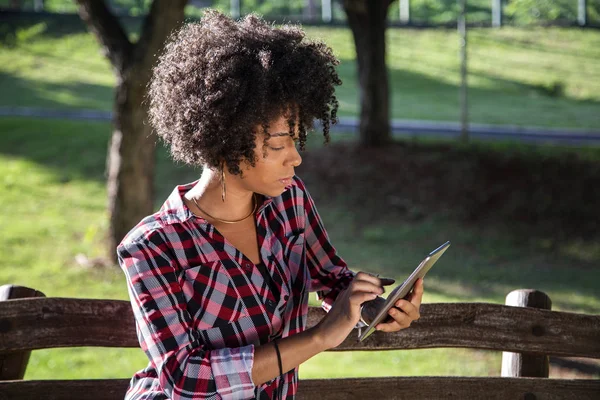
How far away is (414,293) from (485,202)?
28.9 feet

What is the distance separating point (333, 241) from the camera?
10258 mm

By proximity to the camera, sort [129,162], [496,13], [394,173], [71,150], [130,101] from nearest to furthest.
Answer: [130,101] → [129,162] → [394,173] → [71,150] → [496,13]

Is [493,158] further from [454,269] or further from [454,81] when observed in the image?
[454,81]

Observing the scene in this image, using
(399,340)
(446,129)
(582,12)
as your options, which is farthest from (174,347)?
(582,12)

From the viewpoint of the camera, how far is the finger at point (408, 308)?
8.04 feet

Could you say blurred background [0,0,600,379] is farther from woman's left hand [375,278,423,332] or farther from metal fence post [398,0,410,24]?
metal fence post [398,0,410,24]

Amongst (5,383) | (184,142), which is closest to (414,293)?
(184,142)

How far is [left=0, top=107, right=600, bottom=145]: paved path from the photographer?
49.5 ft

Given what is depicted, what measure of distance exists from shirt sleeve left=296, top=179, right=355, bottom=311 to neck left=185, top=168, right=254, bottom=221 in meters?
0.26

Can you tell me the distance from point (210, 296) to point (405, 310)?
Result: 1.81ft

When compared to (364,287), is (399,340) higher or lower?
lower

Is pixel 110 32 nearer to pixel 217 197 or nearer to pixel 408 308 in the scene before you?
pixel 217 197

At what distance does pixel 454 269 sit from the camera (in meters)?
9.09

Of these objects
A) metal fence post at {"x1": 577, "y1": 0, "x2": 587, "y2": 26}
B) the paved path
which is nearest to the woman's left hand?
the paved path
